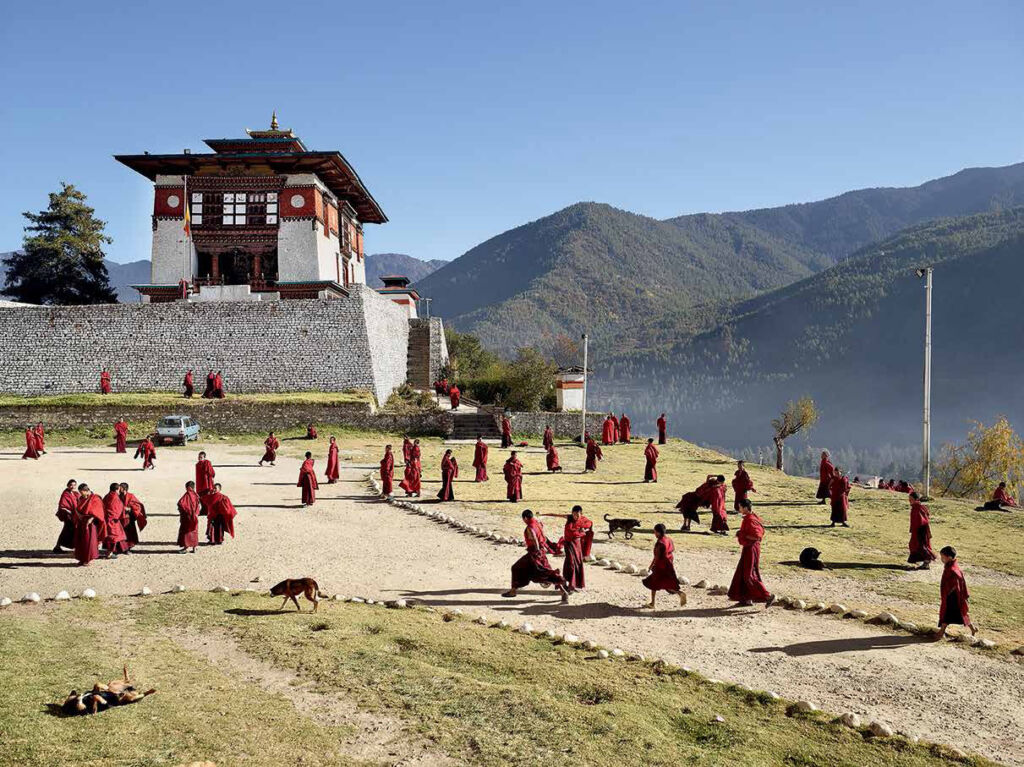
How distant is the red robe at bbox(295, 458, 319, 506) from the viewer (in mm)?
17688

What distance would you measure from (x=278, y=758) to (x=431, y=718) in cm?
140

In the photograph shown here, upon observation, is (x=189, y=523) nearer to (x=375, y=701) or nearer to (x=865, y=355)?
(x=375, y=701)

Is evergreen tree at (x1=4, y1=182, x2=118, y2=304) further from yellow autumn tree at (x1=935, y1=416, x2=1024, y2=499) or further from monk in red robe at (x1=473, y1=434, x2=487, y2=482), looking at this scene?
yellow autumn tree at (x1=935, y1=416, x2=1024, y2=499)

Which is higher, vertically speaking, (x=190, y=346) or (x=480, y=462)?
(x=190, y=346)

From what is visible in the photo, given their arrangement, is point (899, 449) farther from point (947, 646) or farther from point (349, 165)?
point (947, 646)

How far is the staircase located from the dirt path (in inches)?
554

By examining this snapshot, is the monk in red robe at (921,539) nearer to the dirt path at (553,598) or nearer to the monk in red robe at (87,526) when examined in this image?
the dirt path at (553,598)

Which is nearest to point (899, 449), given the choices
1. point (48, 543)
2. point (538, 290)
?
point (538, 290)

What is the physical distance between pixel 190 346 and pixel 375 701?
31644 millimetres

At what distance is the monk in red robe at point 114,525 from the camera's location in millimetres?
12945

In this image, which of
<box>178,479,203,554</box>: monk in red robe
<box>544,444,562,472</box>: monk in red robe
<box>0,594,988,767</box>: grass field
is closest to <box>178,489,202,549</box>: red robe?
<box>178,479,203,554</box>: monk in red robe

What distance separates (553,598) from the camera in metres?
11.3

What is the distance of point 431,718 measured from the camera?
275 inches

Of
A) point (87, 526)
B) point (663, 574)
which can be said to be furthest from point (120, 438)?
point (663, 574)
